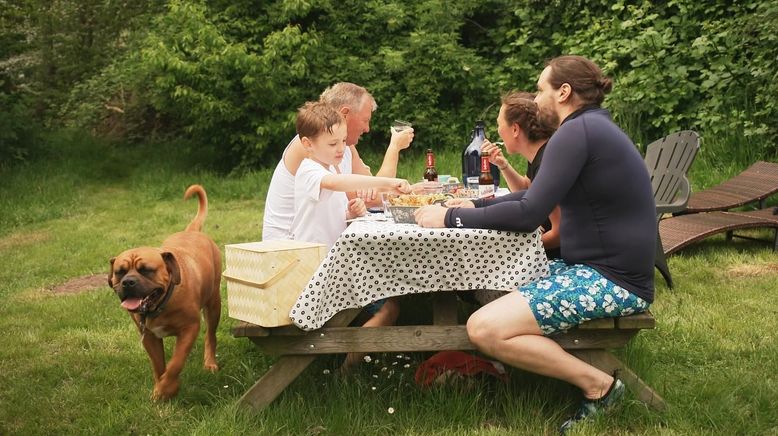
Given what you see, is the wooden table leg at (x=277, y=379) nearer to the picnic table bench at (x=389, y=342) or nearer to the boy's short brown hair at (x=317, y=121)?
the picnic table bench at (x=389, y=342)

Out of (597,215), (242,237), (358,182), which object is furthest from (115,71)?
(597,215)

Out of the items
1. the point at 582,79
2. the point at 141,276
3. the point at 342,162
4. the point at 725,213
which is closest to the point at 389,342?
the point at 141,276

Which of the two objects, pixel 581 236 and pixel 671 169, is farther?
pixel 671 169

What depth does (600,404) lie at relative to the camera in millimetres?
3369

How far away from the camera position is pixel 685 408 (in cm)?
354

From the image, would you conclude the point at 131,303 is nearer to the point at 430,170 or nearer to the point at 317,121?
the point at 317,121

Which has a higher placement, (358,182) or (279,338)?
(358,182)

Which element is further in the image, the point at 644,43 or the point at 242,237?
the point at 644,43

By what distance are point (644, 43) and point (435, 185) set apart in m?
6.21

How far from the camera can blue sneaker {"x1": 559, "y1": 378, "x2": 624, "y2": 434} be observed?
336 cm

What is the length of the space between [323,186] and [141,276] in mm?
954

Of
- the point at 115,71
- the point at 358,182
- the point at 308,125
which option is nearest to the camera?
the point at 358,182

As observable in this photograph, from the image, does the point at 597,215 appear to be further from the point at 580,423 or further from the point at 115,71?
the point at 115,71

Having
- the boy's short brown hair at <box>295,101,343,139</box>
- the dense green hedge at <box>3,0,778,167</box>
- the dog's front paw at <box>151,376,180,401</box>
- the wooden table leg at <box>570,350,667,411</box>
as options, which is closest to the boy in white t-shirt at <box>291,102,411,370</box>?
the boy's short brown hair at <box>295,101,343,139</box>
